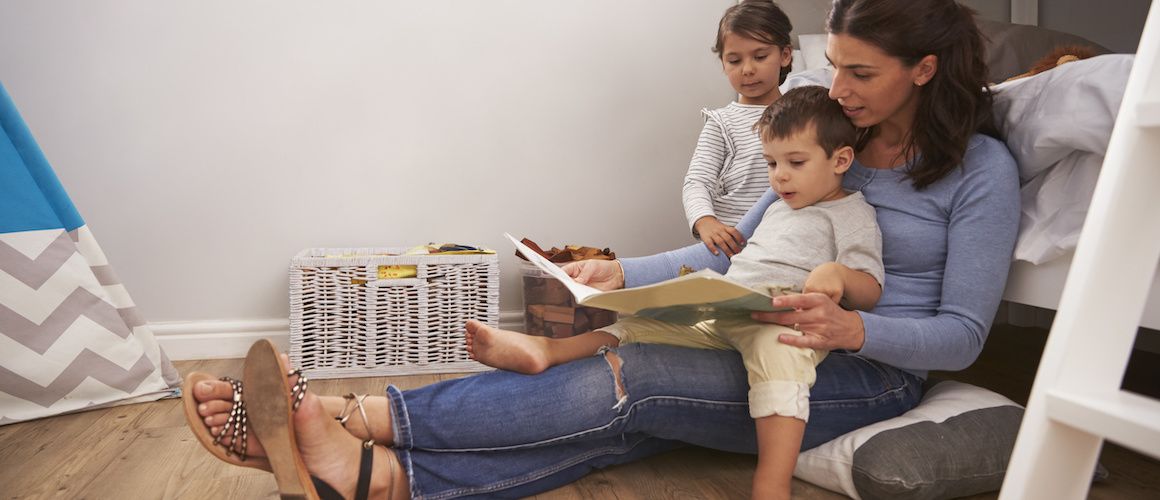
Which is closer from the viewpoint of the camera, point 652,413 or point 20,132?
point 652,413

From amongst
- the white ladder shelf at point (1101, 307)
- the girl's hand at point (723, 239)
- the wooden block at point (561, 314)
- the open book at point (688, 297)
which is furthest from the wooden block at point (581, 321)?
the white ladder shelf at point (1101, 307)

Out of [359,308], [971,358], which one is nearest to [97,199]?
[359,308]

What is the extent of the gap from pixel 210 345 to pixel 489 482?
4.55ft

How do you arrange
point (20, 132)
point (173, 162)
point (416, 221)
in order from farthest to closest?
point (416, 221) → point (173, 162) → point (20, 132)

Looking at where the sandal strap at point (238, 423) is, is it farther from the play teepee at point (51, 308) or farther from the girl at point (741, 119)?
the girl at point (741, 119)

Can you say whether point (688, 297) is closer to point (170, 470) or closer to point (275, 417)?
point (275, 417)

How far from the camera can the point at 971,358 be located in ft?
3.80

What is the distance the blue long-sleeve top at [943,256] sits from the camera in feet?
3.70

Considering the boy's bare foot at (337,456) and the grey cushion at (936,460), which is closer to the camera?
the boy's bare foot at (337,456)

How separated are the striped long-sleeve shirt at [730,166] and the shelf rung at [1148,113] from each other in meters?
1.25

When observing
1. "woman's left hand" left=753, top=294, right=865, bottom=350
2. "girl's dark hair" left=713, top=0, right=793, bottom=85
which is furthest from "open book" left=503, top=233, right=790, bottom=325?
"girl's dark hair" left=713, top=0, right=793, bottom=85

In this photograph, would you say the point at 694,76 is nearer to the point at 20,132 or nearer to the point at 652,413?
the point at 652,413

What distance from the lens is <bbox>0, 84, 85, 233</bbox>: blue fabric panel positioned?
1.62 meters

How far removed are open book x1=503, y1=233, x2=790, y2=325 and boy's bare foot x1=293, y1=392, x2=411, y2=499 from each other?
339 mm
